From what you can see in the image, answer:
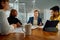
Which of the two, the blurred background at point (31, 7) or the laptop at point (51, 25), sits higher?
the blurred background at point (31, 7)

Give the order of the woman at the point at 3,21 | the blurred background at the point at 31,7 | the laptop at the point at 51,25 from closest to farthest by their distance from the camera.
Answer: the woman at the point at 3,21 < the laptop at the point at 51,25 < the blurred background at the point at 31,7

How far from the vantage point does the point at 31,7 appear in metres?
4.75

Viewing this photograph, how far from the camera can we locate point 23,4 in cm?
472

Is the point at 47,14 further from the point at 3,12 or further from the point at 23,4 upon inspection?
the point at 3,12

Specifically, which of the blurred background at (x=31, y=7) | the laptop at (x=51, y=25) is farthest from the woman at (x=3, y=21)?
the blurred background at (x=31, y=7)

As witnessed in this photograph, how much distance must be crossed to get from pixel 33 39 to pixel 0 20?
0.59 m

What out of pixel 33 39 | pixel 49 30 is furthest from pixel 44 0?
pixel 33 39

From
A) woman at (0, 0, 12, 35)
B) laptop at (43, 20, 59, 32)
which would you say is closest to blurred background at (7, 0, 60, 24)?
laptop at (43, 20, 59, 32)

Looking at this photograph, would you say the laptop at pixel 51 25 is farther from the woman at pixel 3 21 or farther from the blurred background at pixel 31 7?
the blurred background at pixel 31 7

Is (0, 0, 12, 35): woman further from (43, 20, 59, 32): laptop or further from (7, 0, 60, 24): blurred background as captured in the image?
(7, 0, 60, 24): blurred background

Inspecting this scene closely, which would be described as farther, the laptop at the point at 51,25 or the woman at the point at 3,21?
the laptop at the point at 51,25

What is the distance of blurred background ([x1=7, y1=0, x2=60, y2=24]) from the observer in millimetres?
4672

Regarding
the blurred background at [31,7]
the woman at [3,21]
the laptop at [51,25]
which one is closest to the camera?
the woman at [3,21]

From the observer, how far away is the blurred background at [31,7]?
15.3 ft
